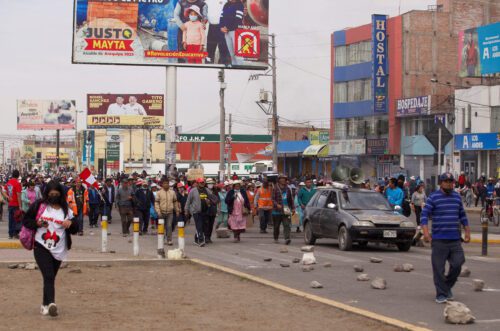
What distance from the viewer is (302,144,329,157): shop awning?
73.1 metres

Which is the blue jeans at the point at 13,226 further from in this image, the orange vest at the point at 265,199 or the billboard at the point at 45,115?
the billboard at the point at 45,115

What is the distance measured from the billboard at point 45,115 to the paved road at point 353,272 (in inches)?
3526

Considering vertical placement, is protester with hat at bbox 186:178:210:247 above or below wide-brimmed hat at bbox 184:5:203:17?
below

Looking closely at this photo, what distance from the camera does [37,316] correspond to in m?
10.8

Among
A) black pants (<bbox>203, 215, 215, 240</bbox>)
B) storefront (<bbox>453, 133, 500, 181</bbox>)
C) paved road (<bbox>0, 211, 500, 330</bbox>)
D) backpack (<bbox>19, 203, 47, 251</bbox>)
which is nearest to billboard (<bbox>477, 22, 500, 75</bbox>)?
storefront (<bbox>453, 133, 500, 181</bbox>)

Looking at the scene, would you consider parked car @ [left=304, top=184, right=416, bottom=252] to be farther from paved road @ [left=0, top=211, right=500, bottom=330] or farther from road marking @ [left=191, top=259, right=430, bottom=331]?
road marking @ [left=191, top=259, right=430, bottom=331]

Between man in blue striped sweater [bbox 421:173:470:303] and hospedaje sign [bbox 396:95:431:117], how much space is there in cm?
4860

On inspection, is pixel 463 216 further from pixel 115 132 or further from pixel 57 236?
pixel 115 132

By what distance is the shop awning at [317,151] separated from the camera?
73.1m

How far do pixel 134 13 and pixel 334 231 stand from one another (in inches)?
1262

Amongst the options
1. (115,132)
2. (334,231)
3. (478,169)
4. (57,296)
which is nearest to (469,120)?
(478,169)

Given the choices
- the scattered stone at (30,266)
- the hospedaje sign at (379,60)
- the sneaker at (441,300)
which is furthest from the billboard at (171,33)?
the sneaker at (441,300)

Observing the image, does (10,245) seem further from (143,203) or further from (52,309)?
(52,309)

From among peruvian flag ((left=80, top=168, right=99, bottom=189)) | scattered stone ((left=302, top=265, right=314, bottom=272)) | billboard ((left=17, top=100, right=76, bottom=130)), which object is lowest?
scattered stone ((left=302, top=265, right=314, bottom=272))
